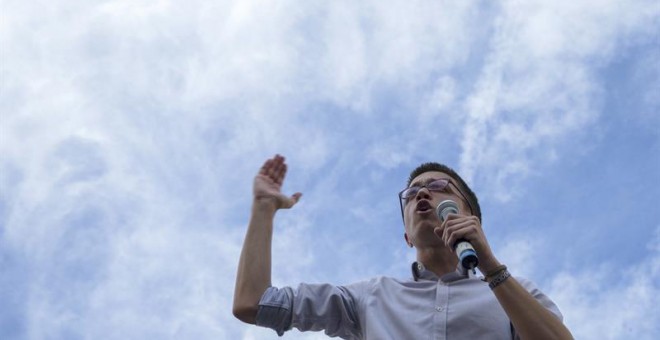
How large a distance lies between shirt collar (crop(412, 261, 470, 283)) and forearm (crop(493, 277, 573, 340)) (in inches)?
25.6

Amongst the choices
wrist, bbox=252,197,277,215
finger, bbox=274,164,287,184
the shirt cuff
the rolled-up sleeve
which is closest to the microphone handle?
the rolled-up sleeve

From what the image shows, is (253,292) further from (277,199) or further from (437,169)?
(437,169)

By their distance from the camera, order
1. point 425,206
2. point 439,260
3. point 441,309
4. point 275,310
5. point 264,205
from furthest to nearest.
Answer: point 425,206
point 439,260
point 264,205
point 275,310
point 441,309

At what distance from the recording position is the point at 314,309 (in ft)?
16.8

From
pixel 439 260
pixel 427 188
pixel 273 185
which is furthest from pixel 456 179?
pixel 273 185

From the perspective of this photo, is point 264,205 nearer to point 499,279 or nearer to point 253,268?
point 253,268

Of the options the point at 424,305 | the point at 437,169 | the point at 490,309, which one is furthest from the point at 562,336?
the point at 437,169

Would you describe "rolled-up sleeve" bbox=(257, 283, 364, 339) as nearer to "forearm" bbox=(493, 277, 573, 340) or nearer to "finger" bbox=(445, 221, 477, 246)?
"finger" bbox=(445, 221, 477, 246)

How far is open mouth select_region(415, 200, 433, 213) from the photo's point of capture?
6033 millimetres

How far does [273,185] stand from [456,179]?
191cm

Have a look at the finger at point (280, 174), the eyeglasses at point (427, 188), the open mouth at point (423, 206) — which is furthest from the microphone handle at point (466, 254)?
the eyeglasses at point (427, 188)

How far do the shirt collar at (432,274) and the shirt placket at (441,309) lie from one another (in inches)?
2.6

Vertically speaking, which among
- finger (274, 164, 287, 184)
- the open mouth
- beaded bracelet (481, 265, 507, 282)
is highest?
the open mouth

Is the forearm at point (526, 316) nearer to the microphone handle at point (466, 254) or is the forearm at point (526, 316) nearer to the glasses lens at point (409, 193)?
the microphone handle at point (466, 254)
